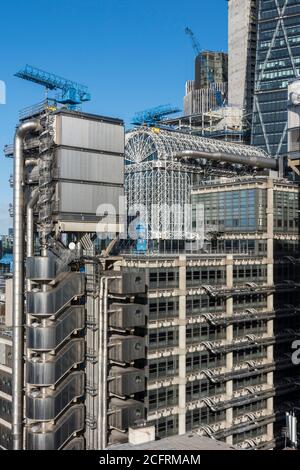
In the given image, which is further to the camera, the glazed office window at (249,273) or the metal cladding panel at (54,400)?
the glazed office window at (249,273)

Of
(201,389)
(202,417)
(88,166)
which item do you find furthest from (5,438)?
(88,166)

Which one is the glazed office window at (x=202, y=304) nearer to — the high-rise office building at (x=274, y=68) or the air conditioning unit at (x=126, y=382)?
the air conditioning unit at (x=126, y=382)

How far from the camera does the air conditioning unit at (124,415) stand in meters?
64.1

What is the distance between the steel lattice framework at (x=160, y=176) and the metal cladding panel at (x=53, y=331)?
6025 cm

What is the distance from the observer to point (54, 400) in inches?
2347

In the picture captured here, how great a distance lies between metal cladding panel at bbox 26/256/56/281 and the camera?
5972cm

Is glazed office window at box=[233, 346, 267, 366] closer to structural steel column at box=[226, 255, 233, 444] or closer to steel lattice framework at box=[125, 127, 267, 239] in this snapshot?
structural steel column at box=[226, 255, 233, 444]

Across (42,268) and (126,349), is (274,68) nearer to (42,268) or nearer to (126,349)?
(126,349)

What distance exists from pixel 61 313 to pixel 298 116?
3524cm

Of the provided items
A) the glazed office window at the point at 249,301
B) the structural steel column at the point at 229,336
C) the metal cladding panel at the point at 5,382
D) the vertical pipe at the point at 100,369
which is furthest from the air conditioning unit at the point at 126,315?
the glazed office window at the point at 249,301

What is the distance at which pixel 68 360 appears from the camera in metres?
61.8

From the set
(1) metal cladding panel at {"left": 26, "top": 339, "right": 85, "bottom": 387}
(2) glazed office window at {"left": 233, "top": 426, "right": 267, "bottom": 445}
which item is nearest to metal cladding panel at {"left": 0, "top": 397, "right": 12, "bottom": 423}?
(1) metal cladding panel at {"left": 26, "top": 339, "right": 85, "bottom": 387}

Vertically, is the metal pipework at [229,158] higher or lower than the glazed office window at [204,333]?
higher
